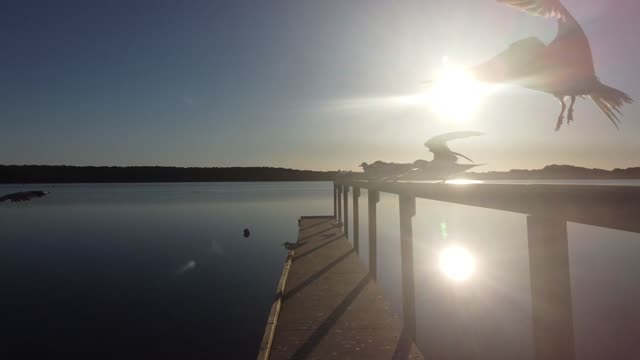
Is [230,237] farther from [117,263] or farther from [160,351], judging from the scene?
[160,351]

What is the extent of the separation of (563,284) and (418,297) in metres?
12.9

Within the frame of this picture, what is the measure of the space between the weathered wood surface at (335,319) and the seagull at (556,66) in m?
3.64

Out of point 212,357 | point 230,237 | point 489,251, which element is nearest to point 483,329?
point 212,357

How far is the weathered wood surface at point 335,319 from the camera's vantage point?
16.5ft

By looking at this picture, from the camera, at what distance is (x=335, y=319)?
6.25 metres

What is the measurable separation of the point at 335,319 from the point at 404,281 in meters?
1.34

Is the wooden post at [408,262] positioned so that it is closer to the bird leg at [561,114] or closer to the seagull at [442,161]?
the seagull at [442,161]

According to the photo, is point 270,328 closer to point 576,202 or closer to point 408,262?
point 408,262

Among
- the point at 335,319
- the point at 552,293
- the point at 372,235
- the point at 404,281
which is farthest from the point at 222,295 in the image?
the point at 552,293

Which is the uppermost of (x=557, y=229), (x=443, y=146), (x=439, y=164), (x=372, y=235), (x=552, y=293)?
(x=443, y=146)

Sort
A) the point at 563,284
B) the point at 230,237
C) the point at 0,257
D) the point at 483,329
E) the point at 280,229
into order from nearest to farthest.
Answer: the point at 563,284 < the point at 483,329 < the point at 0,257 < the point at 230,237 < the point at 280,229

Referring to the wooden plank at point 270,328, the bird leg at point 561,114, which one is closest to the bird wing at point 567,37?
the bird leg at point 561,114

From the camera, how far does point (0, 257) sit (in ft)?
65.8

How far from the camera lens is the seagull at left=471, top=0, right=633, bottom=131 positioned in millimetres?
3871
